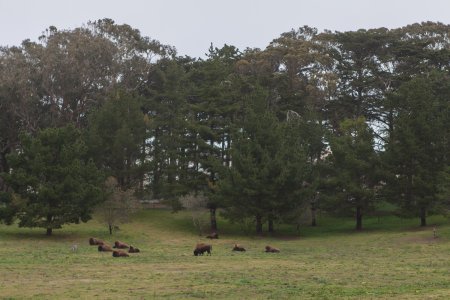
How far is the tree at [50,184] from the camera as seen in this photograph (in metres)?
49.5

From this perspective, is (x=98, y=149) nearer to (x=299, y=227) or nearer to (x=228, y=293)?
(x=299, y=227)

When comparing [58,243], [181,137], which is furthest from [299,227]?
[58,243]

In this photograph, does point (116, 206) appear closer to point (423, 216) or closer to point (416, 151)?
point (416, 151)

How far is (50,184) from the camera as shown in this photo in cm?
5047

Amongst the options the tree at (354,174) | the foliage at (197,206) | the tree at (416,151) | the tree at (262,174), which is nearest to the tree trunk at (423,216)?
the tree at (416,151)

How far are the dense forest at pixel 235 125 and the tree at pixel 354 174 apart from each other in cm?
15

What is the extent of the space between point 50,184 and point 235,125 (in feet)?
68.4

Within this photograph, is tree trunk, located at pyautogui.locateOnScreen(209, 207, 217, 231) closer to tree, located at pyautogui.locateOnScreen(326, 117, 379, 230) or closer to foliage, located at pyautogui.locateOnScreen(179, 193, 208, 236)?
A: foliage, located at pyautogui.locateOnScreen(179, 193, 208, 236)

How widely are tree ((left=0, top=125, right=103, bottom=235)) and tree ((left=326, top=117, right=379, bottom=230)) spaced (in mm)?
23975

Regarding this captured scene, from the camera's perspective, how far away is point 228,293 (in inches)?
708

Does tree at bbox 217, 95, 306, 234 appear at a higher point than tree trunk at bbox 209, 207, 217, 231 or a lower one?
higher

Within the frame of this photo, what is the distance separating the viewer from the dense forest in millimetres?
52969

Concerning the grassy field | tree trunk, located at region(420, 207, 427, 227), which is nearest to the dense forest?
tree trunk, located at region(420, 207, 427, 227)

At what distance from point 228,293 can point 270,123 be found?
4111 cm
